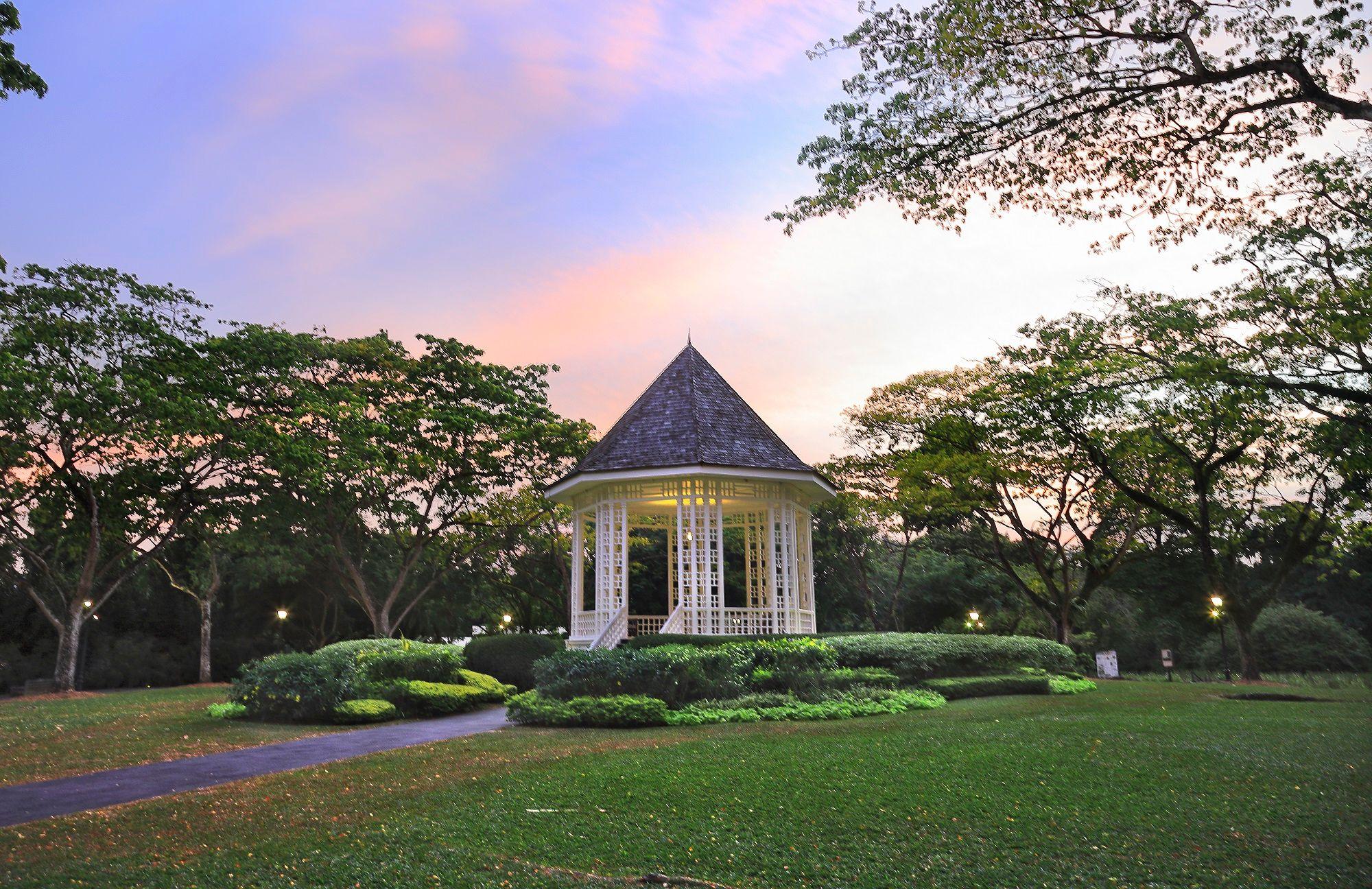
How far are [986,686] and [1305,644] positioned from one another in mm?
24472

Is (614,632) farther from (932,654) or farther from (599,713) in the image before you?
(599,713)

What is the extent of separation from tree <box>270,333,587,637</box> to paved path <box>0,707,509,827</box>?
1274 cm

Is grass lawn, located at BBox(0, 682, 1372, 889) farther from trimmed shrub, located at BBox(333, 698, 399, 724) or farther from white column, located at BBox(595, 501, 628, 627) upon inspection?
white column, located at BBox(595, 501, 628, 627)

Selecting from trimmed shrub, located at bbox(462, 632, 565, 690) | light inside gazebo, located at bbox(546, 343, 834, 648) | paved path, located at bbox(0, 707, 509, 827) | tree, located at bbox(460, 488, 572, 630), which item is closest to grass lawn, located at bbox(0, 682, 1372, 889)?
paved path, located at bbox(0, 707, 509, 827)

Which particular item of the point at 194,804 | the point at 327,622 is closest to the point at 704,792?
the point at 194,804

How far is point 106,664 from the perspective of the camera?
36.0 metres

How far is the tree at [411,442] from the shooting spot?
25.4 meters

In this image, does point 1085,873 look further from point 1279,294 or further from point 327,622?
point 327,622

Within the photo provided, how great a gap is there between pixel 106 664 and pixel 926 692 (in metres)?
32.8

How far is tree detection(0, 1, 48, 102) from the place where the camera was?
318 inches

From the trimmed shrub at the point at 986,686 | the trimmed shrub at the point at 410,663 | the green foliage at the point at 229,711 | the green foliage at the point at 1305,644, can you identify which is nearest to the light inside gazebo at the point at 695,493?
the trimmed shrub at the point at 410,663

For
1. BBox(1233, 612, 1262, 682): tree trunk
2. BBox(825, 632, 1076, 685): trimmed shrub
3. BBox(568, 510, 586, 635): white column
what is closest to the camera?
BBox(825, 632, 1076, 685): trimmed shrub

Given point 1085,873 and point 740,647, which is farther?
point 740,647

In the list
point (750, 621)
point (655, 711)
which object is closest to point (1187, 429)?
point (750, 621)
